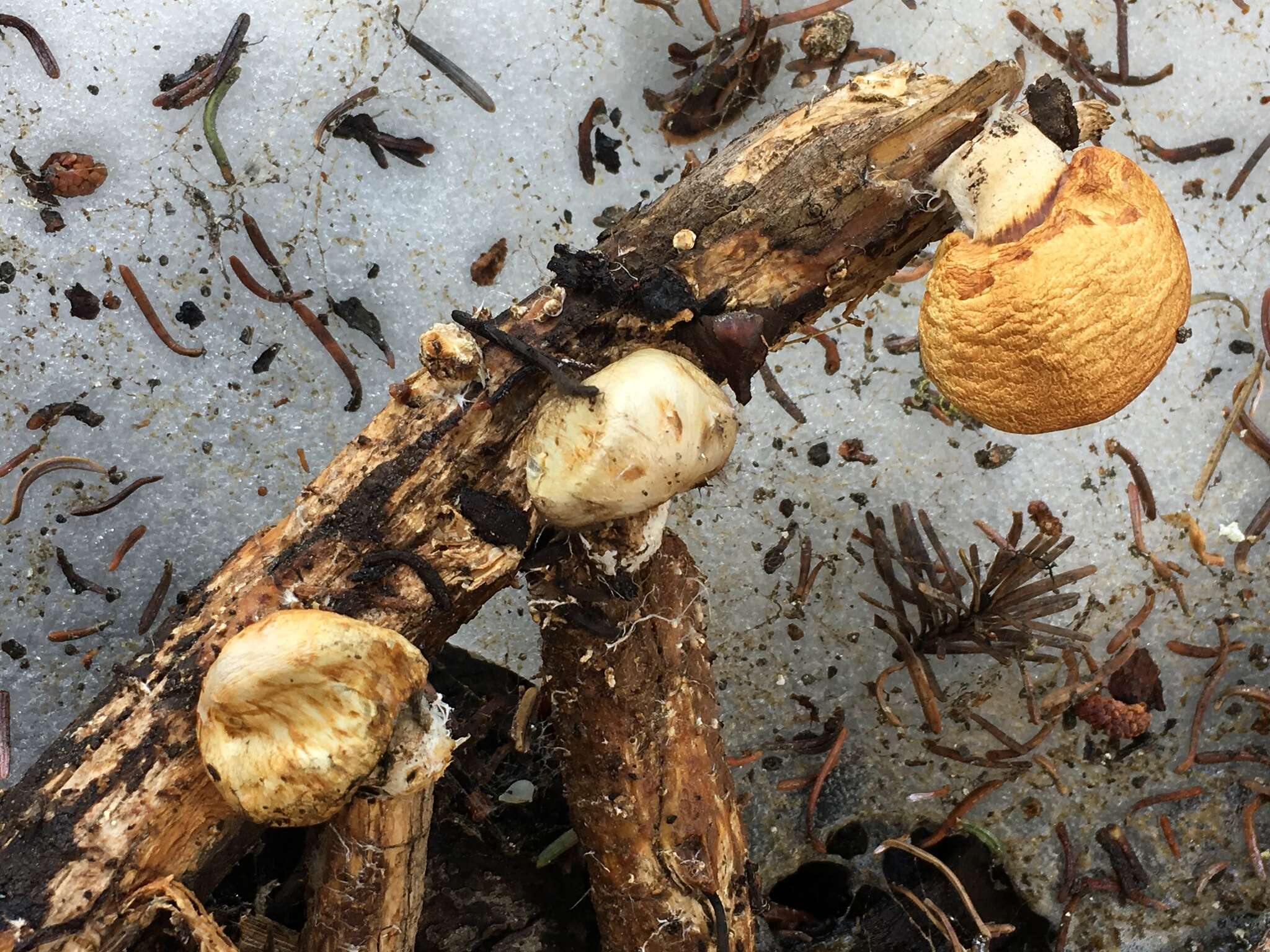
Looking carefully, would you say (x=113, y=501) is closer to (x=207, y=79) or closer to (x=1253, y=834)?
(x=207, y=79)

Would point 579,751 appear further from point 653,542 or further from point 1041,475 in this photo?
point 1041,475

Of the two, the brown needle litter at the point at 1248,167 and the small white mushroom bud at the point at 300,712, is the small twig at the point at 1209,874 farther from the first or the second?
the small white mushroom bud at the point at 300,712

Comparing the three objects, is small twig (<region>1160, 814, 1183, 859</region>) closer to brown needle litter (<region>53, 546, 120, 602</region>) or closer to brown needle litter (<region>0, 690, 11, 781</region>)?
brown needle litter (<region>53, 546, 120, 602</region>)

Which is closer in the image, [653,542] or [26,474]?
[653,542]

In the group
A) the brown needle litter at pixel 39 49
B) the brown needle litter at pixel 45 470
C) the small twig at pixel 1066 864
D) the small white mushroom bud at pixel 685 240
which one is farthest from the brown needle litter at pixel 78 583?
the small twig at pixel 1066 864

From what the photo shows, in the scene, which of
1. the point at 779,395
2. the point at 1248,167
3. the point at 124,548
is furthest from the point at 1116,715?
the point at 124,548

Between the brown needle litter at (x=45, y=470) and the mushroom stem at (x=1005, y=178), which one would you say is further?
the brown needle litter at (x=45, y=470)

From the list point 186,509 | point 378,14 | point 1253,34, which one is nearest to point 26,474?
point 186,509
